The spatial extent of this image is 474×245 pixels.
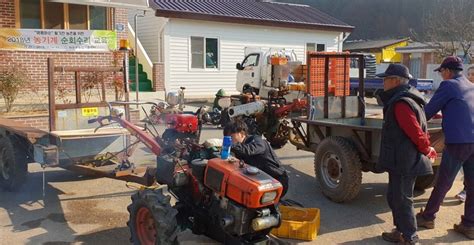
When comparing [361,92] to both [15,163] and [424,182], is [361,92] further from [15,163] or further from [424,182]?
[15,163]

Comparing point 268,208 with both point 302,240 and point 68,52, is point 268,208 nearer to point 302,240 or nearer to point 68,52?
point 302,240

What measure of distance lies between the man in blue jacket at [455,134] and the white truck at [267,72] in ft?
31.3

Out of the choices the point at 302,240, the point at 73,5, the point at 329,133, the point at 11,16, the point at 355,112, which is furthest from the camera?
the point at 73,5

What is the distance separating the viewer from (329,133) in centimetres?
676

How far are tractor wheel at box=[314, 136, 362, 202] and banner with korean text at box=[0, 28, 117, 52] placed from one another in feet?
30.2

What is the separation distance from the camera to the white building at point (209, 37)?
747 inches

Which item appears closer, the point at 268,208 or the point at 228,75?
the point at 268,208

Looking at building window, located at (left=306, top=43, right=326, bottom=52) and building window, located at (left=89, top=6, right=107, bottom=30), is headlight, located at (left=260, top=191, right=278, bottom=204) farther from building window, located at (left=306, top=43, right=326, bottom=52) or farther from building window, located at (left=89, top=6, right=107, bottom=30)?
building window, located at (left=306, top=43, right=326, bottom=52)

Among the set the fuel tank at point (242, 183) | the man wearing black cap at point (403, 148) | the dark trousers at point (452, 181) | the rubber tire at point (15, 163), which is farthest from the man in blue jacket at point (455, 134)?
the rubber tire at point (15, 163)

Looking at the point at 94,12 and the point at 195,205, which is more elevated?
the point at 94,12

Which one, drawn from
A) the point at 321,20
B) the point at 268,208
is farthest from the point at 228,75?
the point at 268,208

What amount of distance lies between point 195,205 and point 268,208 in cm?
84

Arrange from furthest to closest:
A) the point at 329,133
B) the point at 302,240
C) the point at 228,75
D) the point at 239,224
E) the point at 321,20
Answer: the point at 321,20 < the point at 228,75 < the point at 329,133 < the point at 302,240 < the point at 239,224

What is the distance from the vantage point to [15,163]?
613 centimetres
